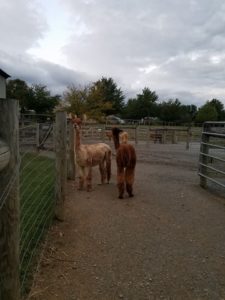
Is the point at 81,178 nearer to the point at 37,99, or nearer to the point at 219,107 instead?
the point at 37,99

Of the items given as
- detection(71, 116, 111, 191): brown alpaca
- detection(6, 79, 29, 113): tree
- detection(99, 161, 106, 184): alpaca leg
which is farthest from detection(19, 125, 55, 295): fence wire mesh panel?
detection(6, 79, 29, 113): tree

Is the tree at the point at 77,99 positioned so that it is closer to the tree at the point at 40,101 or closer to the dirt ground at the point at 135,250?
the tree at the point at 40,101

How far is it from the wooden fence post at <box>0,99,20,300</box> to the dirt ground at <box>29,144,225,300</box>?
74cm

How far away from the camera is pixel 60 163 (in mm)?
5426

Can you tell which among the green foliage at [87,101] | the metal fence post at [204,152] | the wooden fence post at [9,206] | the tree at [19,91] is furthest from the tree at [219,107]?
the wooden fence post at [9,206]

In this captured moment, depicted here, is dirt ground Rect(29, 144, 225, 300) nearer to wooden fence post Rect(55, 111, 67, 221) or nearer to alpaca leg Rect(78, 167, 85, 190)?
wooden fence post Rect(55, 111, 67, 221)

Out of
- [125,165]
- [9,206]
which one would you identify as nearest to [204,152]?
[125,165]

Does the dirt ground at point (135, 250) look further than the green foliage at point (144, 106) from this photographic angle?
No

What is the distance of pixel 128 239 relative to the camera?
190 inches

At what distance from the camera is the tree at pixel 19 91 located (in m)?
40.8

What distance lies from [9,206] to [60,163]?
2.92 metres

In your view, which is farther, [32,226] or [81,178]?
[81,178]

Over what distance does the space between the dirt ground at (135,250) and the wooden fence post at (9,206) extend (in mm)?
743

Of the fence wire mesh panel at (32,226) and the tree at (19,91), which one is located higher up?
the tree at (19,91)
